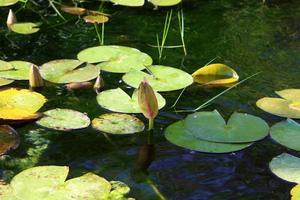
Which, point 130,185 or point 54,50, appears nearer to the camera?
point 130,185

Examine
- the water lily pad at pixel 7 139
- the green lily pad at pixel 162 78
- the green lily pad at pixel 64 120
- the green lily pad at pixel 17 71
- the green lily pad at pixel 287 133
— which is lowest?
the water lily pad at pixel 7 139

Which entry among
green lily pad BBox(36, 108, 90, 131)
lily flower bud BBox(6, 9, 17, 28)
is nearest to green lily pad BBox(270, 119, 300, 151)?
green lily pad BBox(36, 108, 90, 131)

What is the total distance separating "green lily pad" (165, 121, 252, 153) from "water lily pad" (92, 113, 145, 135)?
3.0 inches

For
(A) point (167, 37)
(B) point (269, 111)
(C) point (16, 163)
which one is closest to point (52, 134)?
(C) point (16, 163)

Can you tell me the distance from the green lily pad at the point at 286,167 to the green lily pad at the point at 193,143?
3.3 inches

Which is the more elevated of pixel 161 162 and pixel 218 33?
pixel 218 33

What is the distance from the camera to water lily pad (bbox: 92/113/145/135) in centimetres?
135

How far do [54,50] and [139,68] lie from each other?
0.30 metres

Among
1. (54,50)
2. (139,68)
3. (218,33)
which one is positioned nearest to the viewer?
(139,68)

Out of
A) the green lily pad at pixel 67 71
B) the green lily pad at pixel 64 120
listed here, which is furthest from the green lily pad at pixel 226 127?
the green lily pad at pixel 67 71

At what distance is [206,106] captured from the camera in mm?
1471

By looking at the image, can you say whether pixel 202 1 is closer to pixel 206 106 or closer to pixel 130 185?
pixel 206 106

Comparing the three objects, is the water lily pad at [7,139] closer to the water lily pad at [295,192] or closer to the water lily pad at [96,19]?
the water lily pad at [295,192]

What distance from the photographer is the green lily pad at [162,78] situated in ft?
5.04
